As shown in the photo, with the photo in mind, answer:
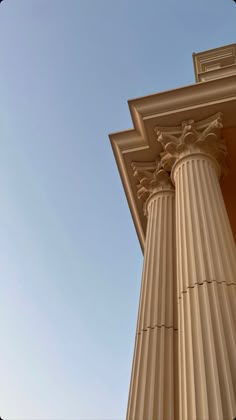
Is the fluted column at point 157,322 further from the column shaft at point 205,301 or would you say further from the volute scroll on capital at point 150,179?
the column shaft at point 205,301

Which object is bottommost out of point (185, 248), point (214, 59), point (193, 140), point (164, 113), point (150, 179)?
point (185, 248)

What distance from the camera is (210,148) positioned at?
9867mm

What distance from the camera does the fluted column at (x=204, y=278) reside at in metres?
4.88

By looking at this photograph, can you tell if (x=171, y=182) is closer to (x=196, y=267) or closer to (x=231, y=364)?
(x=196, y=267)

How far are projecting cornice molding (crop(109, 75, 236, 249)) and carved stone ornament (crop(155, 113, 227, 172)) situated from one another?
24cm

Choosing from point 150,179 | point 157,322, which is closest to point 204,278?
point 157,322

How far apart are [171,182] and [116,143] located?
220 cm

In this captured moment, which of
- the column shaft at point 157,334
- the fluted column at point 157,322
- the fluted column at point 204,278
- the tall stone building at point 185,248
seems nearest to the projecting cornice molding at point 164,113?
the tall stone building at point 185,248

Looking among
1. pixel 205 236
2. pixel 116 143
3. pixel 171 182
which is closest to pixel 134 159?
pixel 116 143

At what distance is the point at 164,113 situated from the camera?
35.6ft

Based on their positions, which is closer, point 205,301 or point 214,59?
point 205,301

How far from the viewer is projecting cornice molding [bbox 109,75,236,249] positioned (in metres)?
10.5

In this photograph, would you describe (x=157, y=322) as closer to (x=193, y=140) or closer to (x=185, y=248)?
(x=185, y=248)

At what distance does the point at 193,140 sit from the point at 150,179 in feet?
5.95
